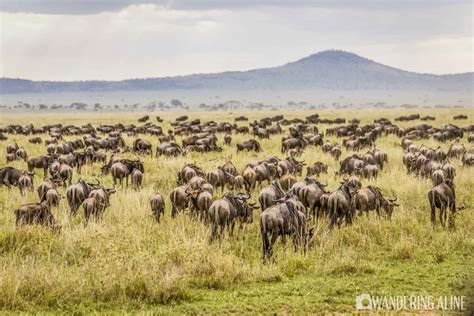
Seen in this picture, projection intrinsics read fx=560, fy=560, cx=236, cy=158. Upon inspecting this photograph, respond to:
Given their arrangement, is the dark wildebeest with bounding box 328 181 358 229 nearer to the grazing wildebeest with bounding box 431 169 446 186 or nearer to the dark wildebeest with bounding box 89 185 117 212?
the grazing wildebeest with bounding box 431 169 446 186

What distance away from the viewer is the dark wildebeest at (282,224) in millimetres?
10094

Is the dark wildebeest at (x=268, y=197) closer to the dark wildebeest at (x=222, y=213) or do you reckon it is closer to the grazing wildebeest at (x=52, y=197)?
the dark wildebeest at (x=222, y=213)

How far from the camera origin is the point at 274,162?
64.4 feet

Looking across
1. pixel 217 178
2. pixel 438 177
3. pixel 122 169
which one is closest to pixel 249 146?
pixel 122 169

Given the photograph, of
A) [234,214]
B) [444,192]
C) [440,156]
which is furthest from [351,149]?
[234,214]

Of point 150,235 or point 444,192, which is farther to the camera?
point 444,192

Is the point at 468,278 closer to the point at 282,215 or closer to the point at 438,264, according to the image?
the point at 438,264

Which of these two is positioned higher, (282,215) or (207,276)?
(282,215)

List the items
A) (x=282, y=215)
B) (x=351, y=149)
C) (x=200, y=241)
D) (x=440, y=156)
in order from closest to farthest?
(x=282, y=215) → (x=200, y=241) → (x=440, y=156) → (x=351, y=149)

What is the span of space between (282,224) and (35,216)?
539cm

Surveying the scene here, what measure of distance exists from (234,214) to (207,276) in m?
2.22

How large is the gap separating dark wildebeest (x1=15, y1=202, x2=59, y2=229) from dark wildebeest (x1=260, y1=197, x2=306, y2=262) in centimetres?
462

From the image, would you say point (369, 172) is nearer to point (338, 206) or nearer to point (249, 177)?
point (249, 177)

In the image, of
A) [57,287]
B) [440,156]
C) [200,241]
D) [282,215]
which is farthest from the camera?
[440,156]
